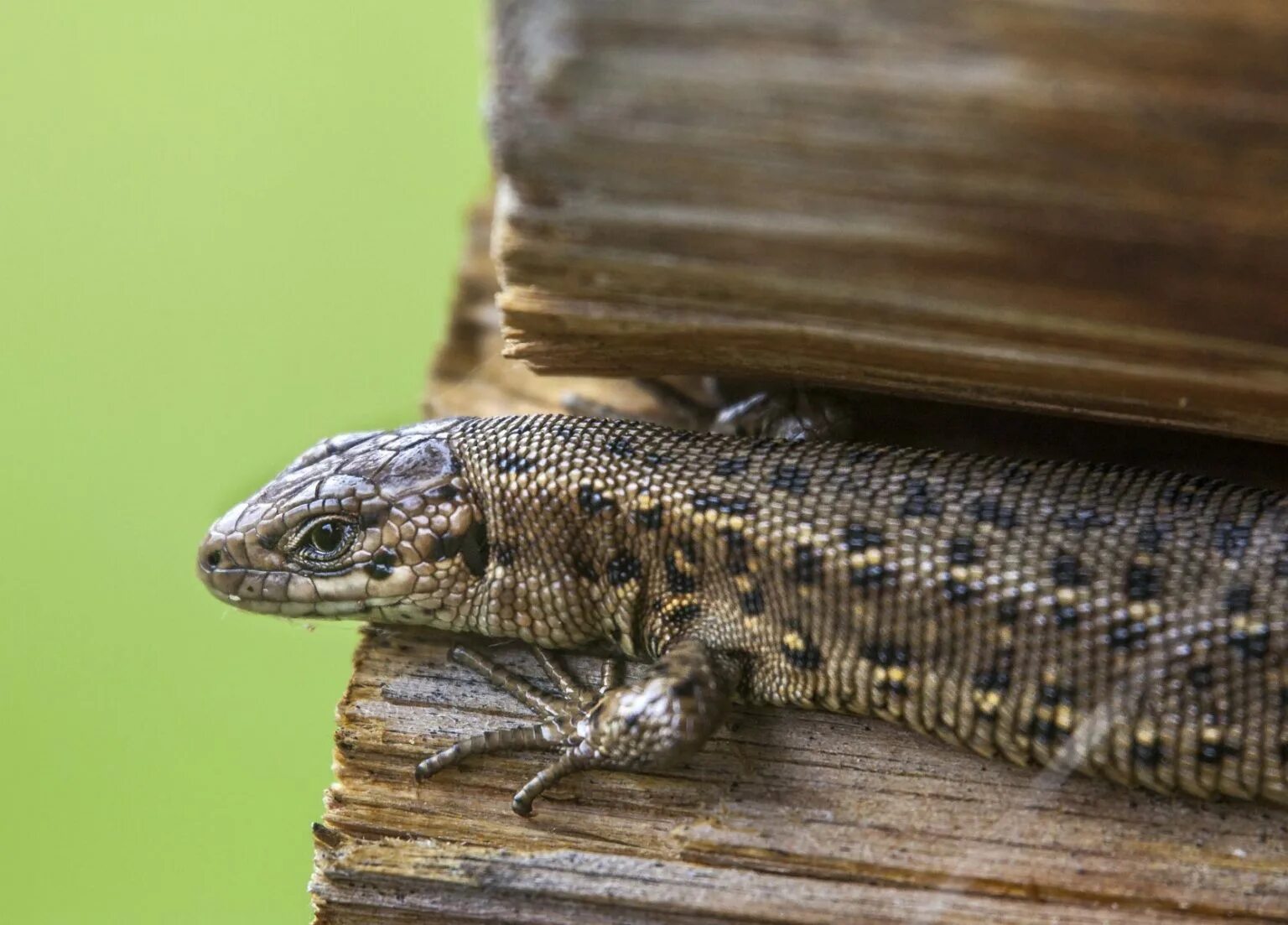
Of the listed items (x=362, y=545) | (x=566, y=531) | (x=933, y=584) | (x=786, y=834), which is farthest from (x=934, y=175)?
(x=362, y=545)

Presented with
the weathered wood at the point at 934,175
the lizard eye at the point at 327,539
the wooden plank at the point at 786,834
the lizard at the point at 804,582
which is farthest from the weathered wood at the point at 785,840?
the weathered wood at the point at 934,175

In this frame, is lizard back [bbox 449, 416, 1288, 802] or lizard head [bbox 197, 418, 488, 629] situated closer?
lizard back [bbox 449, 416, 1288, 802]

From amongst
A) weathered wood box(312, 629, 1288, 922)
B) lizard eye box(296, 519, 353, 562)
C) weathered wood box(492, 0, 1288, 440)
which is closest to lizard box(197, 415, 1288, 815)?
lizard eye box(296, 519, 353, 562)

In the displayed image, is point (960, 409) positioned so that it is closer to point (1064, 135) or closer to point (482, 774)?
point (1064, 135)

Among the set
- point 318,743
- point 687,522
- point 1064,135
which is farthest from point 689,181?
point 318,743

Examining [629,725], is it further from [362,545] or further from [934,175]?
[934,175]

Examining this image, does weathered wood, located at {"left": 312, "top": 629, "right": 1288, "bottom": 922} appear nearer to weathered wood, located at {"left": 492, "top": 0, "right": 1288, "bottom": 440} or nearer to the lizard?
the lizard

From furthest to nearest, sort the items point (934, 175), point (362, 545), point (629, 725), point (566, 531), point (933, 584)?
point (362, 545), point (566, 531), point (629, 725), point (933, 584), point (934, 175)
